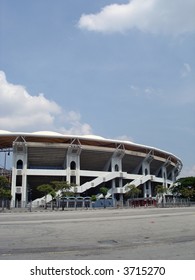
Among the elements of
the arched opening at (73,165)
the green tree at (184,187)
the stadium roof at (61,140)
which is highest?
the stadium roof at (61,140)

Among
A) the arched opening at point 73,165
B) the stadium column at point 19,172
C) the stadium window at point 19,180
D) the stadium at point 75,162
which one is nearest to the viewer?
the stadium column at point 19,172

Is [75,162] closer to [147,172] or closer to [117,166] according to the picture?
[117,166]

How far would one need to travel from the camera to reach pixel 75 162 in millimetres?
75938

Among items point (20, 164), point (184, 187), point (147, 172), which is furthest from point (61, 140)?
point (184, 187)

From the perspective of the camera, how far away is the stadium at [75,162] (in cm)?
7250

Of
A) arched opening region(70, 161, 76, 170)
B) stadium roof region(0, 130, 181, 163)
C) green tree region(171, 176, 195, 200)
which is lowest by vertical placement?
green tree region(171, 176, 195, 200)

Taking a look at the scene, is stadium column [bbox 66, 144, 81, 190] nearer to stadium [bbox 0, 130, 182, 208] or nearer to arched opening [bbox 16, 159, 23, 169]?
stadium [bbox 0, 130, 182, 208]

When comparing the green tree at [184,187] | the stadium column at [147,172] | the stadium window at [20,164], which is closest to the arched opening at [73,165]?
the stadium window at [20,164]

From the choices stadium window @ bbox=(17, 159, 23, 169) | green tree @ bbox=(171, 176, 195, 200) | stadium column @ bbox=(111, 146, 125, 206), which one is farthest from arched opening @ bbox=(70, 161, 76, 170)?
green tree @ bbox=(171, 176, 195, 200)

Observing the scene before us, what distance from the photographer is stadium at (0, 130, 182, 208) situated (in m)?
72.5

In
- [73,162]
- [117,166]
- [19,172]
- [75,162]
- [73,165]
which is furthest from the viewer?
[117,166]

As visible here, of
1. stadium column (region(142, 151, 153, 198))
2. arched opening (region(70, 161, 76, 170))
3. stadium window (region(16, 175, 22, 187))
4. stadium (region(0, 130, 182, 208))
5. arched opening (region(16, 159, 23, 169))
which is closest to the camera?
stadium (region(0, 130, 182, 208))

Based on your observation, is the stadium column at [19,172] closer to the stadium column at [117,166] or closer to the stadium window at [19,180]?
the stadium window at [19,180]
